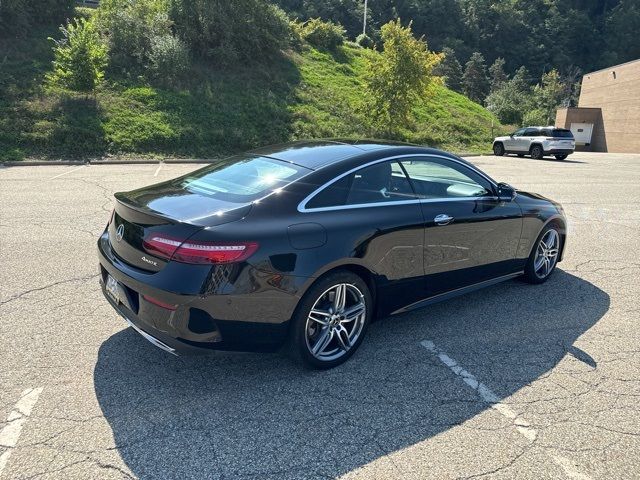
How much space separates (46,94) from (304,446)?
→ 19.8m

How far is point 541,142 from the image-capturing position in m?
23.9

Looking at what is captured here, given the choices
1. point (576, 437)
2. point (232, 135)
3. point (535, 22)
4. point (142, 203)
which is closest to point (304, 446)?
point (576, 437)

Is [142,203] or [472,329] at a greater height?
[142,203]

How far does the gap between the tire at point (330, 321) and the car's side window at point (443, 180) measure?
1.10 metres

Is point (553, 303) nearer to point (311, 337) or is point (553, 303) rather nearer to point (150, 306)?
point (311, 337)

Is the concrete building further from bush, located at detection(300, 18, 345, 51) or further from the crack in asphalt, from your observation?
the crack in asphalt

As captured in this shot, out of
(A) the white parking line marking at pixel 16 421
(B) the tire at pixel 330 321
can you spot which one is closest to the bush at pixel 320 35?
(B) the tire at pixel 330 321

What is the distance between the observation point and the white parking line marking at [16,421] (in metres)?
2.47

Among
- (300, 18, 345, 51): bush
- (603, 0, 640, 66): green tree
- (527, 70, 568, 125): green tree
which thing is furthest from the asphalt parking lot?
(603, 0, 640, 66): green tree

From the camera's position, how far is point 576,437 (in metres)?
2.79

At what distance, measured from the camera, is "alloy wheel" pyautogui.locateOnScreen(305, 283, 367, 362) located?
3287 mm

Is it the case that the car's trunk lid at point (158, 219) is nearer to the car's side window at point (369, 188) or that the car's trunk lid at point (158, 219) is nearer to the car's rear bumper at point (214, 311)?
the car's rear bumper at point (214, 311)

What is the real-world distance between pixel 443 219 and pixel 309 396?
1823mm

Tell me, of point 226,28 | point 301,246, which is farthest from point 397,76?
point 301,246
